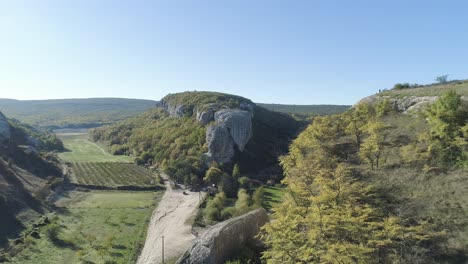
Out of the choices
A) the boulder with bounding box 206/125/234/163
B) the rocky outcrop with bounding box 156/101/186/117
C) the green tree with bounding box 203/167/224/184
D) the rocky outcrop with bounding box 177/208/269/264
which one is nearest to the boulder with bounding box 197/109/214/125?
the boulder with bounding box 206/125/234/163

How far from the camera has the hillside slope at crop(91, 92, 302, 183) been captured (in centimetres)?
10406

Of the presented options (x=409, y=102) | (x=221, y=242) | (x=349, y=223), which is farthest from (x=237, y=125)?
(x=349, y=223)

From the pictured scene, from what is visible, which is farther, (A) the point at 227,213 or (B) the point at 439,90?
(A) the point at 227,213

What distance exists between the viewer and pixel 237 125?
369 feet

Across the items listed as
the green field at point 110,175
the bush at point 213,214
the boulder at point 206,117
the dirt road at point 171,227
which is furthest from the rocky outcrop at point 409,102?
the boulder at point 206,117

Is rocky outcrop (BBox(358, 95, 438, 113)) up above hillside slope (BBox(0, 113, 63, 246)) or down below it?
above

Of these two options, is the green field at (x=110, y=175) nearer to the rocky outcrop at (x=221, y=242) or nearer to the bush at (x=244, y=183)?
the bush at (x=244, y=183)

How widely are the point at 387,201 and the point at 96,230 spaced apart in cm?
5340

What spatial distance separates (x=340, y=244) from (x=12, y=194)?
250 feet

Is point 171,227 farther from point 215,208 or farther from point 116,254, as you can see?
point 116,254

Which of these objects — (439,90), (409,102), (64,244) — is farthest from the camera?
(64,244)

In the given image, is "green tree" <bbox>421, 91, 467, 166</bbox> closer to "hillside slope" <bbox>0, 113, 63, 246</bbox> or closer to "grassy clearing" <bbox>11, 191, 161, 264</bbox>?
"grassy clearing" <bbox>11, 191, 161, 264</bbox>

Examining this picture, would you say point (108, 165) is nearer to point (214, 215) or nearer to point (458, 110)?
point (214, 215)

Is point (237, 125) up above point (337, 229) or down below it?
above
